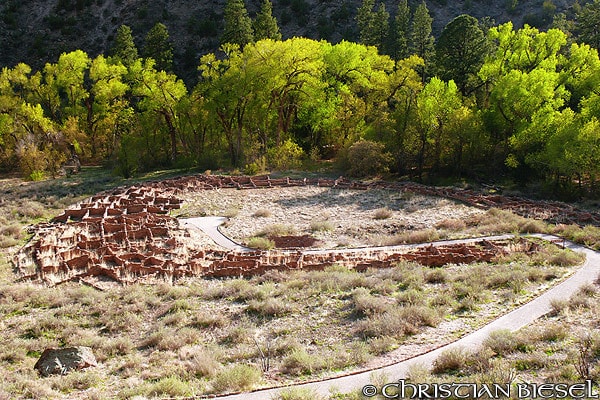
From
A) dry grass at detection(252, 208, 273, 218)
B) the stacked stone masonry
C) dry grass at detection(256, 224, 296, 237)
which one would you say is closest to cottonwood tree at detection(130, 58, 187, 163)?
the stacked stone masonry

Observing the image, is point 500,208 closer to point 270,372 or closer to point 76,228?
point 270,372

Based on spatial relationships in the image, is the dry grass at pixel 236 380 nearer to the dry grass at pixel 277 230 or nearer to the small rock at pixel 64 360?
the small rock at pixel 64 360

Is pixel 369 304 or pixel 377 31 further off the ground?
pixel 377 31

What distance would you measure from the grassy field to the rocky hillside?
2081 inches

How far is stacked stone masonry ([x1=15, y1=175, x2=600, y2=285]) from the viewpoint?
15.8 m

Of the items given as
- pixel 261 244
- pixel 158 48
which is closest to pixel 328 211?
pixel 261 244

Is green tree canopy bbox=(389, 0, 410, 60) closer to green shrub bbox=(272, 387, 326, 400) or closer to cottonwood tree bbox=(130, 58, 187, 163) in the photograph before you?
cottonwood tree bbox=(130, 58, 187, 163)

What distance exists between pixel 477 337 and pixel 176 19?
70.8m

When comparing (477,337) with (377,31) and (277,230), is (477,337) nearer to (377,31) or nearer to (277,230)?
(277,230)

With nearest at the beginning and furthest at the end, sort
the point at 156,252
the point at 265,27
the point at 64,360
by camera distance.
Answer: the point at 64,360 < the point at 156,252 < the point at 265,27

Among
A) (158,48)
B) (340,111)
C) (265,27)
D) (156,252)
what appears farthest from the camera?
(158,48)

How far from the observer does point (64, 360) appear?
938cm

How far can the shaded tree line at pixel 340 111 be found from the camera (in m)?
29.6

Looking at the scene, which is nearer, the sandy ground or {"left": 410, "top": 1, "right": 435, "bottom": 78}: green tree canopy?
the sandy ground
